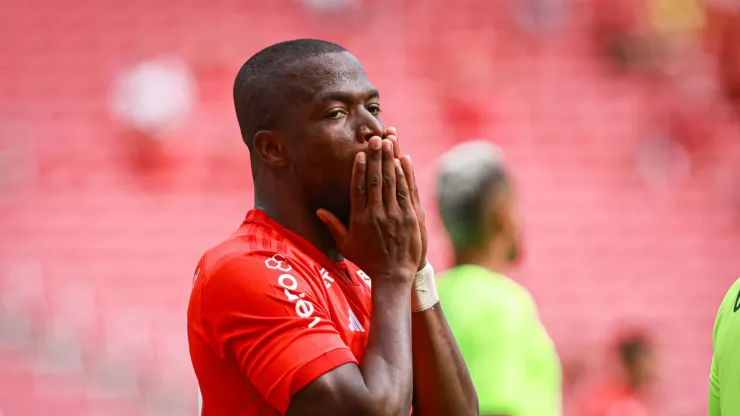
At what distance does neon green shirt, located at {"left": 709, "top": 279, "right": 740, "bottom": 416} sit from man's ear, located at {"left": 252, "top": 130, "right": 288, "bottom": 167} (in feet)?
3.08

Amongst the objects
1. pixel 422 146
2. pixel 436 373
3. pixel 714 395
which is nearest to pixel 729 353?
pixel 714 395

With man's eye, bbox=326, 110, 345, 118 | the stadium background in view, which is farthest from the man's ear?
the stadium background

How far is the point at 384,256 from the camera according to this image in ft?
A: 5.74

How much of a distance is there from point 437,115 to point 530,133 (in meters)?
0.79

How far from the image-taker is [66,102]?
7.94 meters

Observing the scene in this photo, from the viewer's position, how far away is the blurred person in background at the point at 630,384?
19.8 feet

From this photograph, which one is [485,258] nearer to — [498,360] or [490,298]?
[490,298]

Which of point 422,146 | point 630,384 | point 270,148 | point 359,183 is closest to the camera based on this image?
point 359,183

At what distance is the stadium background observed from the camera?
7.38m

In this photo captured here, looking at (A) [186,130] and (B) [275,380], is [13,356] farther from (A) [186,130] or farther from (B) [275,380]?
(B) [275,380]

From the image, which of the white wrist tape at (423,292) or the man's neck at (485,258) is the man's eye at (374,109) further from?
the man's neck at (485,258)

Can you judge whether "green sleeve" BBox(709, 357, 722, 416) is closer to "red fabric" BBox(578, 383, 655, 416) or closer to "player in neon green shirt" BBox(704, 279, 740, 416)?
"player in neon green shirt" BBox(704, 279, 740, 416)

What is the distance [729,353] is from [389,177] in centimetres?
79

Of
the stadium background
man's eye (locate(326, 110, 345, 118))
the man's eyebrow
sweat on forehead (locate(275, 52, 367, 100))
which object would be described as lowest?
the stadium background
